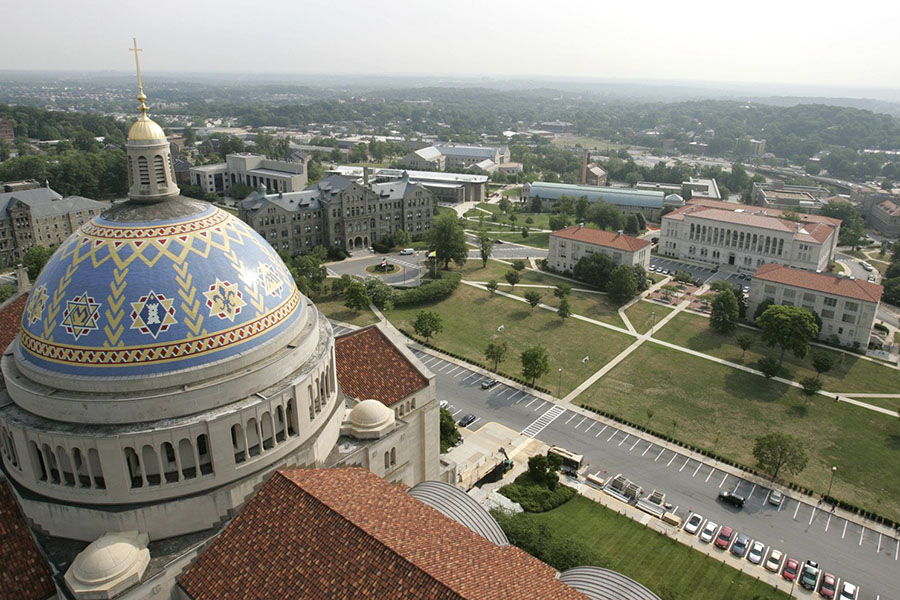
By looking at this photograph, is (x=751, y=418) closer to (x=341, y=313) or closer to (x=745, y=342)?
(x=745, y=342)

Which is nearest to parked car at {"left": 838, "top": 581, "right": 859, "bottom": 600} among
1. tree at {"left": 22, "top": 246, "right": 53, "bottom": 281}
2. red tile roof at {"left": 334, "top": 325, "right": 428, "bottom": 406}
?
red tile roof at {"left": 334, "top": 325, "right": 428, "bottom": 406}

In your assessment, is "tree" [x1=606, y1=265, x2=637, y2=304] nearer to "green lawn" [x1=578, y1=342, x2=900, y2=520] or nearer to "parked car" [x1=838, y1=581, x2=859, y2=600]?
"green lawn" [x1=578, y1=342, x2=900, y2=520]

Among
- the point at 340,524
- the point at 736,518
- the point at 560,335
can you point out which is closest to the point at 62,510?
the point at 340,524

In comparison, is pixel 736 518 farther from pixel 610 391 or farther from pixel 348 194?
pixel 348 194

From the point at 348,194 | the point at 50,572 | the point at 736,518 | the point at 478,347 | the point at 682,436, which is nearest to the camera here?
the point at 50,572

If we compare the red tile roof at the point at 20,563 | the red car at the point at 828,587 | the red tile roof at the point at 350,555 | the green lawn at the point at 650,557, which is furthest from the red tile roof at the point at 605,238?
the red tile roof at the point at 20,563

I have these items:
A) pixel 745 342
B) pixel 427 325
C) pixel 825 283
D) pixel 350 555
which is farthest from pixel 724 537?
pixel 825 283
